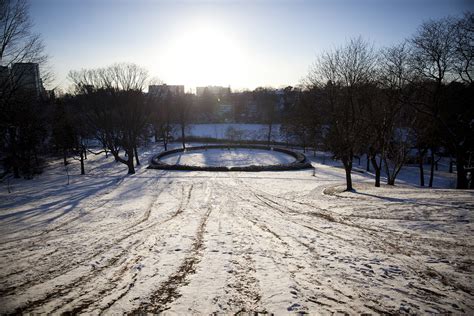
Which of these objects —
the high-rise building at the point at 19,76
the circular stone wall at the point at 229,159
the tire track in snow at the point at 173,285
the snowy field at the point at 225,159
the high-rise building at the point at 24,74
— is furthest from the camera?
the snowy field at the point at 225,159

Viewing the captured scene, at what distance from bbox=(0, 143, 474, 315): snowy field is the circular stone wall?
14.6 meters

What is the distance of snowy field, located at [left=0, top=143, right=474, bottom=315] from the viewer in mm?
4758

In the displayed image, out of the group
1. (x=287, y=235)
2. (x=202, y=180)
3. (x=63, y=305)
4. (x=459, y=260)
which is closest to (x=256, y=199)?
Result: (x=287, y=235)

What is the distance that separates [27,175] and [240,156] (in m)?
25.3

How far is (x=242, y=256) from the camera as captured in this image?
657 cm

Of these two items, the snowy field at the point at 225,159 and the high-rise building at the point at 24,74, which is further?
the snowy field at the point at 225,159

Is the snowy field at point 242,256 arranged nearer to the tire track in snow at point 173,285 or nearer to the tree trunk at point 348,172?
the tire track in snow at point 173,285

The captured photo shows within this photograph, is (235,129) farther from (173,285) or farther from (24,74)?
(173,285)

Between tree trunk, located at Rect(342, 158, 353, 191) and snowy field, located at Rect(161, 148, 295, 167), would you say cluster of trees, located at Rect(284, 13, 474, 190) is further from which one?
snowy field, located at Rect(161, 148, 295, 167)

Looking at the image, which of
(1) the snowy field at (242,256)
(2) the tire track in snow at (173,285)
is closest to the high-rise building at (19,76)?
(1) the snowy field at (242,256)

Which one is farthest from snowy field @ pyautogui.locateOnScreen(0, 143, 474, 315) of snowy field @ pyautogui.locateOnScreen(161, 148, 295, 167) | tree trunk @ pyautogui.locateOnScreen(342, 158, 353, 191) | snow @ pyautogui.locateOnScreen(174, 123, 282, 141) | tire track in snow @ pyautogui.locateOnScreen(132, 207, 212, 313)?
snow @ pyautogui.locateOnScreen(174, 123, 282, 141)

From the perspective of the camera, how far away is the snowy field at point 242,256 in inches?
187

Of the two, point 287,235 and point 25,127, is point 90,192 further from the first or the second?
point 25,127

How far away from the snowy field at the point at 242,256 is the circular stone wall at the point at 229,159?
14627 mm
